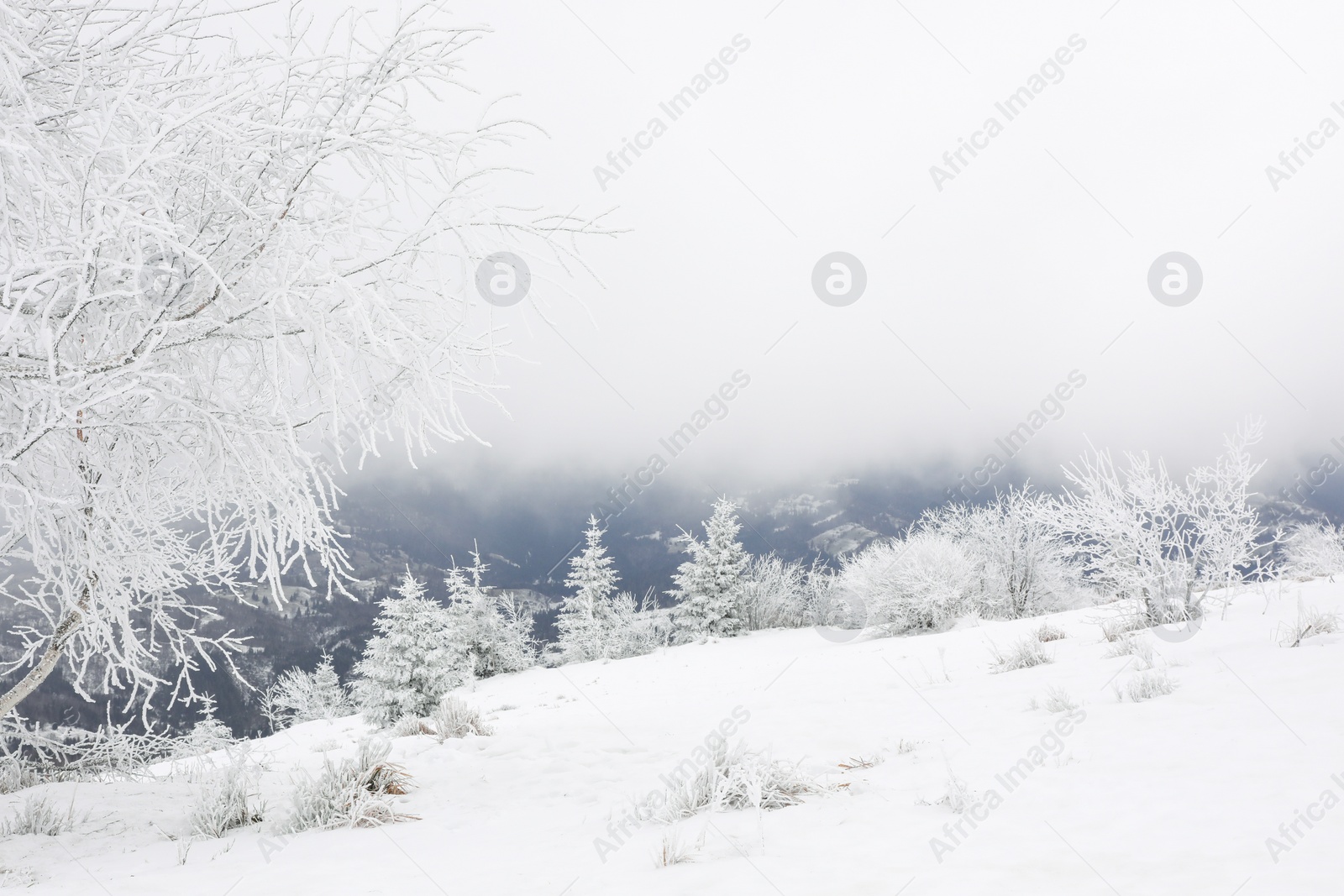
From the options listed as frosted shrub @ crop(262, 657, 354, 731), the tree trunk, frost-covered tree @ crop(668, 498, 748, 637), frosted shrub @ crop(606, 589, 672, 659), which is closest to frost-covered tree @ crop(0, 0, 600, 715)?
the tree trunk

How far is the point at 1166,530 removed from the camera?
29.8 ft

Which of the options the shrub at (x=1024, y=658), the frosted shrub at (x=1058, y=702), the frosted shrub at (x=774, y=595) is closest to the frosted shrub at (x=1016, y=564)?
the frosted shrub at (x=774, y=595)

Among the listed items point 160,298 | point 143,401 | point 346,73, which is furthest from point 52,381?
point 346,73

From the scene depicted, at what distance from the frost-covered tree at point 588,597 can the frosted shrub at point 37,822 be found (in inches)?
1281

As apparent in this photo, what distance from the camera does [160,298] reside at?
292 centimetres

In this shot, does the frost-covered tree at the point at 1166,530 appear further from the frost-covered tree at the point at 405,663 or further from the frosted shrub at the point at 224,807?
the frost-covered tree at the point at 405,663

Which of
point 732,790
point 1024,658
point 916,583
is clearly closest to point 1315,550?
point 916,583

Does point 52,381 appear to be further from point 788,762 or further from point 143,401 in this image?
point 788,762

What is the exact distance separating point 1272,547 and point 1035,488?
9.95 meters

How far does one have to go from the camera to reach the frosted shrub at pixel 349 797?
3.77 m

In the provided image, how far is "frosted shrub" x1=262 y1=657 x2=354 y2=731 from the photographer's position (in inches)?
1517

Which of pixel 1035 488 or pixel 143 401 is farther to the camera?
pixel 1035 488

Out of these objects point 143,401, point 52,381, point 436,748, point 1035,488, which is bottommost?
Result: point 436,748

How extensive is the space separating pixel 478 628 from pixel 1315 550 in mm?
42125
